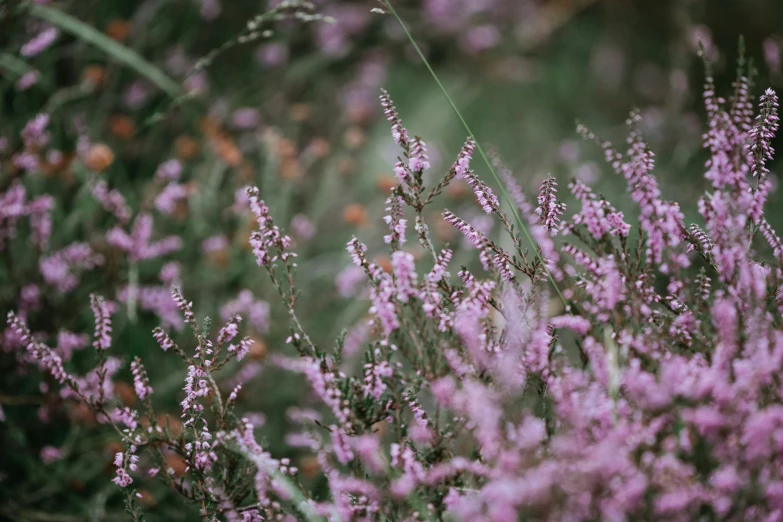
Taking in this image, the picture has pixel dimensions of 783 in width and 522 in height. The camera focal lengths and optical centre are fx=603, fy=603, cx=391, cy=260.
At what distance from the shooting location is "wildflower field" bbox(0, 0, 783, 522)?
3.65 feet

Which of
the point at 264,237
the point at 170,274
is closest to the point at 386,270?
the point at 170,274

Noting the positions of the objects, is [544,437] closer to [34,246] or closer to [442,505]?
[442,505]

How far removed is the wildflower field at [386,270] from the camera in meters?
1.11

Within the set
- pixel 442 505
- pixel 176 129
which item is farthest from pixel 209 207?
pixel 442 505

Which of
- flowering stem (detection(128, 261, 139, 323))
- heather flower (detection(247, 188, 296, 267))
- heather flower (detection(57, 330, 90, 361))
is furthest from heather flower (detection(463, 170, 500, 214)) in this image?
heather flower (detection(57, 330, 90, 361))

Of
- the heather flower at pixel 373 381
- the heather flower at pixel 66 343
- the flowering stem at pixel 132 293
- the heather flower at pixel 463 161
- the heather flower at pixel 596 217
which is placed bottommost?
the heather flower at pixel 373 381

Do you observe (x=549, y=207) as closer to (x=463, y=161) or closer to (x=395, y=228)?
(x=463, y=161)

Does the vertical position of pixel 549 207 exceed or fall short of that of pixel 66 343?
it falls short

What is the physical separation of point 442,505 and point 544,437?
0.26 meters

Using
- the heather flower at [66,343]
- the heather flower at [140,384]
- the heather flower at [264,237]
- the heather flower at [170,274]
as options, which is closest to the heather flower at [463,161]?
the heather flower at [264,237]

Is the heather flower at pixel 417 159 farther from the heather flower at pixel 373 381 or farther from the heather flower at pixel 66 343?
the heather flower at pixel 66 343

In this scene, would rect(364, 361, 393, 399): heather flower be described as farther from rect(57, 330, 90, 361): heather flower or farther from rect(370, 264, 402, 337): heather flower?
rect(57, 330, 90, 361): heather flower

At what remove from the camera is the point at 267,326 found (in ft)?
8.63

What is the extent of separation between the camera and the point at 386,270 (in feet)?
9.74
